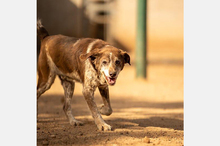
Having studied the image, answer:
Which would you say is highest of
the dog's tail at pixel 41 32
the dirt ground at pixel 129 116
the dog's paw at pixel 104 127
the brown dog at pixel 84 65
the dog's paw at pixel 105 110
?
the dog's tail at pixel 41 32

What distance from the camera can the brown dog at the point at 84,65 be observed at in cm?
505

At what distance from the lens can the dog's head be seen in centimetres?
493

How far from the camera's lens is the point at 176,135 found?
16.8 ft

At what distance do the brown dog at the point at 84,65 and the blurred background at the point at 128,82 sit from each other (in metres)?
0.42

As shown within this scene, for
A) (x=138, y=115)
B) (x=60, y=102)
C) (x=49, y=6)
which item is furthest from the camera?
(x=49, y=6)

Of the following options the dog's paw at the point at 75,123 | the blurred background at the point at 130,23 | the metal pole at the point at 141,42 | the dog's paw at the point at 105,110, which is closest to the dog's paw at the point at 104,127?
the dog's paw at the point at 105,110

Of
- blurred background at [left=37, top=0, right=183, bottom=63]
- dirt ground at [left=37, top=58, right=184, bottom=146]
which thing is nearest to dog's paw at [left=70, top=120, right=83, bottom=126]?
dirt ground at [left=37, top=58, right=184, bottom=146]

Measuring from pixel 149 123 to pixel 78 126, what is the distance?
4.11 ft

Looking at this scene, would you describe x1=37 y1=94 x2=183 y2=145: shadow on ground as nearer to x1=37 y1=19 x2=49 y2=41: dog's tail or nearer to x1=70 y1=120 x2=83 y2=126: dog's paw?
x1=70 y1=120 x2=83 y2=126: dog's paw

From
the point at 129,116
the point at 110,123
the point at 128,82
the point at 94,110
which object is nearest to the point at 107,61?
the point at 94,110

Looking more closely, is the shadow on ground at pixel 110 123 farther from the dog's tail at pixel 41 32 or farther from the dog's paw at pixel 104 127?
the dog's tail at pixel 41 32

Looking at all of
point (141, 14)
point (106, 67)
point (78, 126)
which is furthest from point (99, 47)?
point (141, 14)

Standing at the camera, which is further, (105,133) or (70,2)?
(70,2)

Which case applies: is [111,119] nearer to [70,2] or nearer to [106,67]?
[106,67]
